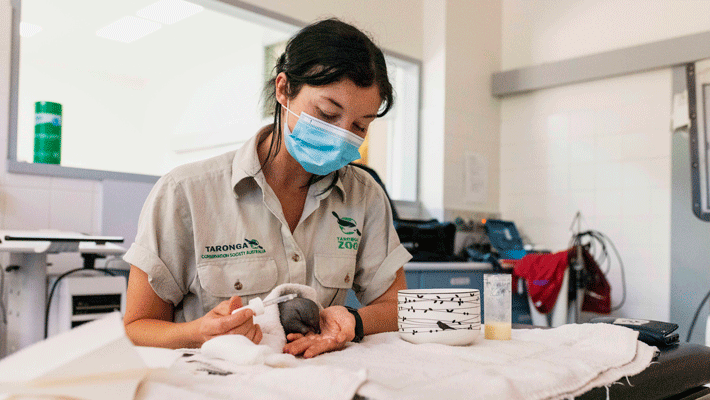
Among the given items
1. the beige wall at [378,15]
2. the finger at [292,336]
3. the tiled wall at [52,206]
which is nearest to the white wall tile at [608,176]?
the beige wall at [378,15]

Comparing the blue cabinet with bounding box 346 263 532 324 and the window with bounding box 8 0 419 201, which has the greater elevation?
the window with bounding box 8 0 419 201

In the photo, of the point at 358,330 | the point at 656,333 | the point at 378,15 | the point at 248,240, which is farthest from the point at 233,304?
the point at 378,15

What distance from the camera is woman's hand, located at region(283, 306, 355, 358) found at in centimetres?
83

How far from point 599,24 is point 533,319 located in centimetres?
216

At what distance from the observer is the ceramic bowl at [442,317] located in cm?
87

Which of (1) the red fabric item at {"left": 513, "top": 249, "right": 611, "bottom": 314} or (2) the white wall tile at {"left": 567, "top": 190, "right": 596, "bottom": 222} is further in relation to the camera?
(2) the white wall tile at {"left": 567, "top": 190, "right": 596, "bottom": 222}

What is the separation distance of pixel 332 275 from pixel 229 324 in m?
0.48

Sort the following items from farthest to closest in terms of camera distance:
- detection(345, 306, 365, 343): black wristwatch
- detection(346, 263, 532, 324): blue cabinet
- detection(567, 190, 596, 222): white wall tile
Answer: detection(567, 190, 596, 222): white wall tile → detection(346, 263, 532, 324): blue cabinet → detection(345, 306, 365, 343): black wristwatch

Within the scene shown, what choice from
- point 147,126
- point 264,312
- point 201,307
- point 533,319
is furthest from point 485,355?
point 147,126

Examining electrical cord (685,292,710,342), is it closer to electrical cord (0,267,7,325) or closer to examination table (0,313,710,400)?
examination table (0,313,710,400)

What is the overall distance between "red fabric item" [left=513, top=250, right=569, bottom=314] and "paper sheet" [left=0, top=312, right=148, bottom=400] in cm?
323

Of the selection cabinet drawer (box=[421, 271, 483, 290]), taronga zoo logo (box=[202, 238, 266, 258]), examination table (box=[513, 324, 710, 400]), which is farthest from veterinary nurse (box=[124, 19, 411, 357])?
cabinet drawer (box=[421, 271, 483, 290])

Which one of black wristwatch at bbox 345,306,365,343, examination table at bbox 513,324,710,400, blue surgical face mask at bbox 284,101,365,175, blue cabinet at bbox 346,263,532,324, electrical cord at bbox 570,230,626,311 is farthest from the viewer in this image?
electrical cord at bbox 570,230,626,311

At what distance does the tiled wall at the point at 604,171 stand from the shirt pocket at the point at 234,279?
3385mm
